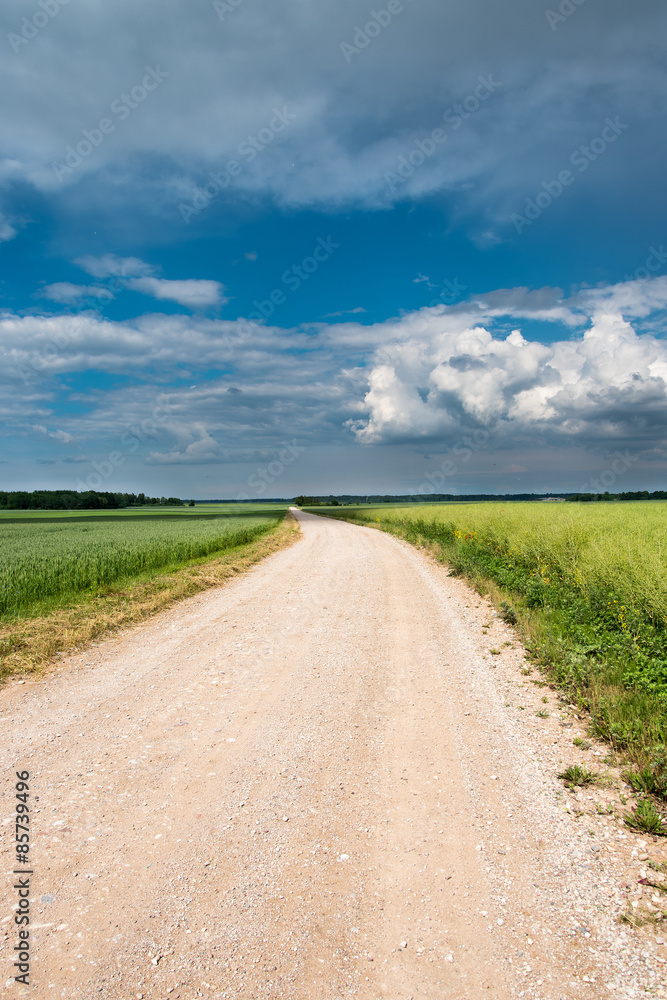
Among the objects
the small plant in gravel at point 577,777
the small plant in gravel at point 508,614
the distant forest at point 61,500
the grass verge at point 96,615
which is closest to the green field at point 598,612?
the small plant in gravel at point 508,614

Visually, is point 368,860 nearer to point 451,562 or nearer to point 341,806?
point 341,806

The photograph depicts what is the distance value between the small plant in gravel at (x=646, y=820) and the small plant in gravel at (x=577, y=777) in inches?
18.6

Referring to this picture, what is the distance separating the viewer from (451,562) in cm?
1783

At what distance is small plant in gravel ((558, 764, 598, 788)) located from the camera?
14.8 ft

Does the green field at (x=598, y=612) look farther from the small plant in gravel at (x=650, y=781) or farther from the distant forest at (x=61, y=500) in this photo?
the distant forest at (x=61, y=500)

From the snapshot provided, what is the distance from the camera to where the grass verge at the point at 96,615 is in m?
7.76

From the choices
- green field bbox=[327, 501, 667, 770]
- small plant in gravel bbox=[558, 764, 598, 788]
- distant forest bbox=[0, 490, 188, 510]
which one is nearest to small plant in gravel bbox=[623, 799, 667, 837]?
small plant in gravel bbox=[558, 764, 598, 788]

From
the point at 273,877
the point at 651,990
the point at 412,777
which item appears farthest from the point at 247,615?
the point at 651,990

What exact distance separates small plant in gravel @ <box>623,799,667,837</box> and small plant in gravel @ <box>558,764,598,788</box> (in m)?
0.47

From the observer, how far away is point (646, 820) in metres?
3.89

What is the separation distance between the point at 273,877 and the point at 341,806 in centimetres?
92

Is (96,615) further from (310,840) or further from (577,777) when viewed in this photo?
(577,777)

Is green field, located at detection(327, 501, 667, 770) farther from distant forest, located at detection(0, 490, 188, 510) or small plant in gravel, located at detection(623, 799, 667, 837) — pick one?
distant forest, located at detection(0, 490, 188, 510)

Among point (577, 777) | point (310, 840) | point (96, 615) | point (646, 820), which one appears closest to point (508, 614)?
point (577, 777)
